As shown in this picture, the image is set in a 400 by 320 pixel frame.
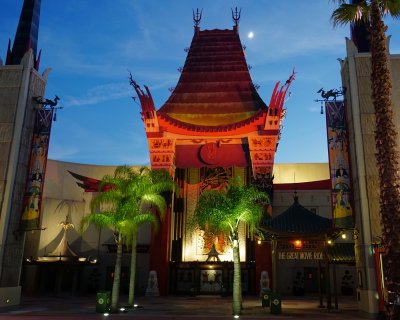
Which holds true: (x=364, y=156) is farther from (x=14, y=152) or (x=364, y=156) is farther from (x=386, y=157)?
(x=14, y=152)

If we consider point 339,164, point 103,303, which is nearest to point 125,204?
point 103,303

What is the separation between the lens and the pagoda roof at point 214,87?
35.9 meters

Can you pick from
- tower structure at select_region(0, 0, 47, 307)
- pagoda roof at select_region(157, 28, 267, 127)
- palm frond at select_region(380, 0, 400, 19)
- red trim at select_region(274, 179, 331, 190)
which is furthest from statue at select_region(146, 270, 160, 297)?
palm frond at select_region(380, 0, 400, 19)

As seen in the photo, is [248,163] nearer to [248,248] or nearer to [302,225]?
[248,248]

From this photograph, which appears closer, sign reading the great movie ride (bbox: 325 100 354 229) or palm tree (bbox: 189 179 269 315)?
palm tree (bbox: 189 179 269 315)

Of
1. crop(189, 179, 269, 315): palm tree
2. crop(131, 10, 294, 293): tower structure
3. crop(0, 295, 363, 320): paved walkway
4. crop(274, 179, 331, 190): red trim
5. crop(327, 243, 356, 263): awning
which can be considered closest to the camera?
crop(0, 295, 363, 320): paved walkway

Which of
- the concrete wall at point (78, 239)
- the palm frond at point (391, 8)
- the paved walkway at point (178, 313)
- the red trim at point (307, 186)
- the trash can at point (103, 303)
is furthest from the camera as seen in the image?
the red trim at point (307, 186)

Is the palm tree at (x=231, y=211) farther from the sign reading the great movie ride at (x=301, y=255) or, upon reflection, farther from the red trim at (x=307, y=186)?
the red trim at (x=307, y=186)

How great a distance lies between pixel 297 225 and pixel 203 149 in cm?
1348

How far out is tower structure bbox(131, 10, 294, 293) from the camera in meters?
33.1

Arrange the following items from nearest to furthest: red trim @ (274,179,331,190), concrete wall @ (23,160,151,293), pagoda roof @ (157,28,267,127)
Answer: concrete wall @ (23,160,151,293), pagoda roof @ (157,28,267,127), red trim @ (274,179,331,190)

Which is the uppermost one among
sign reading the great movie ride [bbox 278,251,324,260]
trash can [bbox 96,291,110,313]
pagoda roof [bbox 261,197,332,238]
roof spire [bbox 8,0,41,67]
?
roof spire [bbox 8,0,41,67]

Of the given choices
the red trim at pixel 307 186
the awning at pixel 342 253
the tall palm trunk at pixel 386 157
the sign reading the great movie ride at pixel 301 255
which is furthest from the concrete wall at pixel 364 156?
the red trim at pixel 307 186

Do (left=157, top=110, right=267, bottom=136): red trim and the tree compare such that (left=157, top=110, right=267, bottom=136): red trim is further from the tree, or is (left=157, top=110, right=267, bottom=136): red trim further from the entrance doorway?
the entrance doorway
